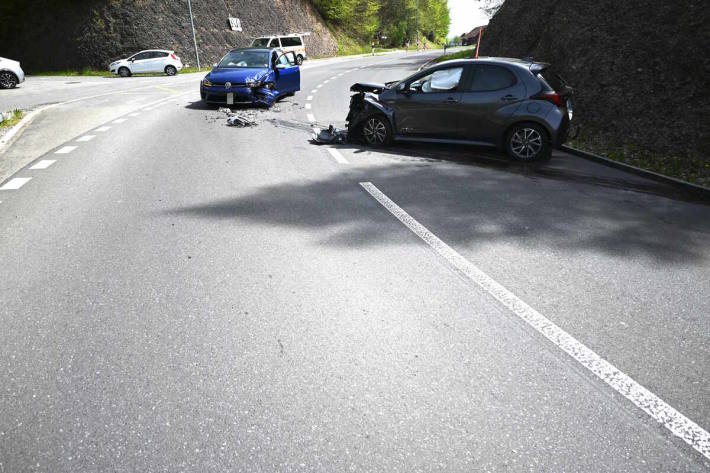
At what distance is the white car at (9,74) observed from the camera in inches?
768

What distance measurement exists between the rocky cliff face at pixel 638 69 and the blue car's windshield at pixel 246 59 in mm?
8611

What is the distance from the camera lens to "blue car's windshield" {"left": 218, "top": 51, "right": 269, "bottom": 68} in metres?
14.8

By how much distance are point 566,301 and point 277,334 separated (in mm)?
2252

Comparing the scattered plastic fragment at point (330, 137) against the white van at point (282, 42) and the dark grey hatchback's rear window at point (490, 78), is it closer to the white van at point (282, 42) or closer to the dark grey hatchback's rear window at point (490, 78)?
the dark grey hatchback's rear window at point (490, 78)

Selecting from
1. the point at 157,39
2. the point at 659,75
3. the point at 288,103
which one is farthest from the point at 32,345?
the point at 157,39

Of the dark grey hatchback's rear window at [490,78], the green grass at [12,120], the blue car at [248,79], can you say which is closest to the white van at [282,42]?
the blue car at [248,79]

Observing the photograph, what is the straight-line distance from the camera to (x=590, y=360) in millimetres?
3076

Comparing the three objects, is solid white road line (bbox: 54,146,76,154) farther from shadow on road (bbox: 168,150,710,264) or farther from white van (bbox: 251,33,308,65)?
white van (bbox: 251,33,308,65)

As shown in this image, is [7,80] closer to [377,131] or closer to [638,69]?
[377,131]

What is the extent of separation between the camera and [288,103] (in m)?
15.6

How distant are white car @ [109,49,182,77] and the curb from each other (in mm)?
27777

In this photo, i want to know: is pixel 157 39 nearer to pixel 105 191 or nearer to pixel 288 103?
pixel 288 103

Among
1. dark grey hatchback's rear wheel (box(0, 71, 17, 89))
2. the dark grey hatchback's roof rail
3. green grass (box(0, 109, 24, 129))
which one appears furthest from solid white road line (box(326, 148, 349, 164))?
dark grey hatchback's rear wheel (box(0, 71, 17, 89))

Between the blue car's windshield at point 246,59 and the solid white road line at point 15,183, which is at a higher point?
the blue car's windshield at point 246,59
